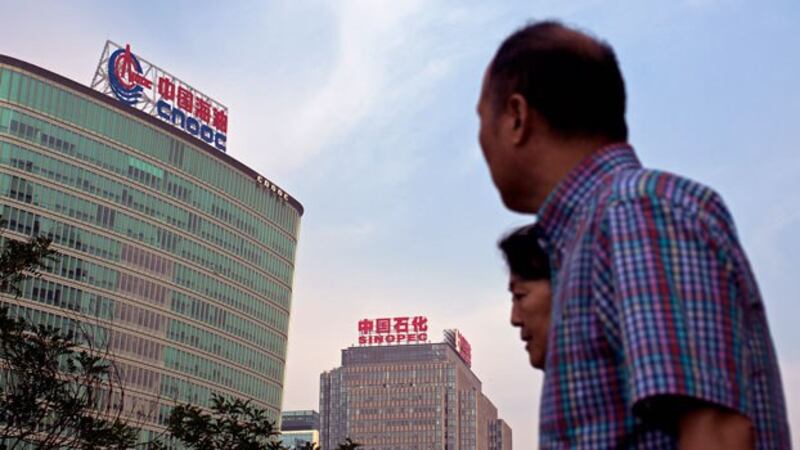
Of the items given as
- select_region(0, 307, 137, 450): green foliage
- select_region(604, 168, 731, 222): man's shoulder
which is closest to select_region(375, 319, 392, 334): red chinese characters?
select_region(0, 307, 137, 450): green foliage

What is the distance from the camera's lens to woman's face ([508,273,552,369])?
2.38 m

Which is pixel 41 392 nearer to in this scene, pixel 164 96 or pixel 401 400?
pixel 164 96

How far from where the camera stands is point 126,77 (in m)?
78.8

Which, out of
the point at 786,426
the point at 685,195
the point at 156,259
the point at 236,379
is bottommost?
the point at 786,426

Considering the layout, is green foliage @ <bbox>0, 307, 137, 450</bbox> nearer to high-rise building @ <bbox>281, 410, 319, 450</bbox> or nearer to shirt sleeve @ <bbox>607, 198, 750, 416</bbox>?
shirt sleeve @ <bbox>607, 198, 750, 416</bbox>

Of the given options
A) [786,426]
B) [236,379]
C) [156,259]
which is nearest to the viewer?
[786,426]

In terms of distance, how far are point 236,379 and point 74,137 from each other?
25647 millimetres

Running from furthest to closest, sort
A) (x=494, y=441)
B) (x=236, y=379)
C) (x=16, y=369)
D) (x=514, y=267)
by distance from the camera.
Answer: (x=494, y=441)
(x=236, y=379)
(x=16, y=369)
(x=514, y=267)

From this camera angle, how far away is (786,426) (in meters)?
1.82

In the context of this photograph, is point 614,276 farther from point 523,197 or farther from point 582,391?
point 523,197

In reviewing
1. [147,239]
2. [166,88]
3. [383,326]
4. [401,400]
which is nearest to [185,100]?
[166,88]

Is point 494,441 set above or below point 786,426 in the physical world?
above

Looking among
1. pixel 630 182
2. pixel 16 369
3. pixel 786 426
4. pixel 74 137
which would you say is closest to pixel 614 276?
pixel 630 182

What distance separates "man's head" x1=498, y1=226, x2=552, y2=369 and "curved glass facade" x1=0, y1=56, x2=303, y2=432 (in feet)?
217
